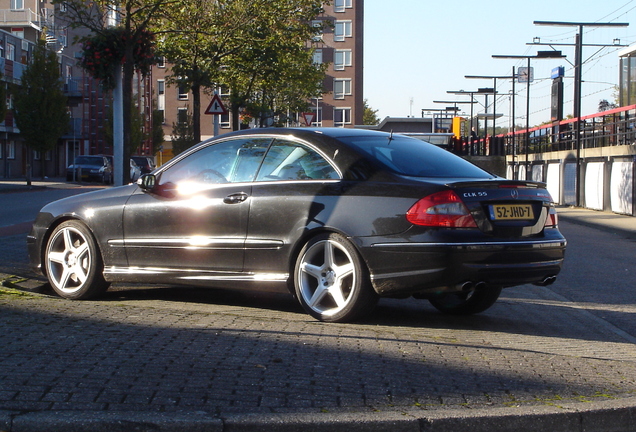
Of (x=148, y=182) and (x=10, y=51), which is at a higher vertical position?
(x=10, y=51)

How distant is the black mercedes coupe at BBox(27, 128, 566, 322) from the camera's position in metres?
5.96

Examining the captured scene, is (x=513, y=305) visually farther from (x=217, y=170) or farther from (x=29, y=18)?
(x=29, y=18)

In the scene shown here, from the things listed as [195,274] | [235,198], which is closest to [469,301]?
[235,198]

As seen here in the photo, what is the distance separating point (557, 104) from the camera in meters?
59.5

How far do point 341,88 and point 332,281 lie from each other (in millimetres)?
95492

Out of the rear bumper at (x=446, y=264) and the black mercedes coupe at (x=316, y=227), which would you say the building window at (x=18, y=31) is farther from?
the rear bumper at (x=446, y=264)

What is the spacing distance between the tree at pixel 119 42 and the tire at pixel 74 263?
9902 mm

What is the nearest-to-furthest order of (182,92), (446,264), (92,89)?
(446,264)
(182,92)
(92,89)

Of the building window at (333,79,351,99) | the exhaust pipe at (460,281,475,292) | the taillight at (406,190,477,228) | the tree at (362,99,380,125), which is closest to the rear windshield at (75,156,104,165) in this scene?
the taillight at (406,190,477,228)

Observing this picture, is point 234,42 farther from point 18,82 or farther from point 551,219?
point 18,82

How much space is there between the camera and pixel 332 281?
6336 millimetres

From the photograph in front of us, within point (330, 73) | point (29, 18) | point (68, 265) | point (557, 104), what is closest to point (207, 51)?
point (68, 265)

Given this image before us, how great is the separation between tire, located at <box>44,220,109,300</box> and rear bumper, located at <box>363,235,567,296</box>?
2.64 m

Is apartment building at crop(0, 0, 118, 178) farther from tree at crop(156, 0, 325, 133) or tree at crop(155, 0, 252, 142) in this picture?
tree at crop(155, 0, 252, 142)
